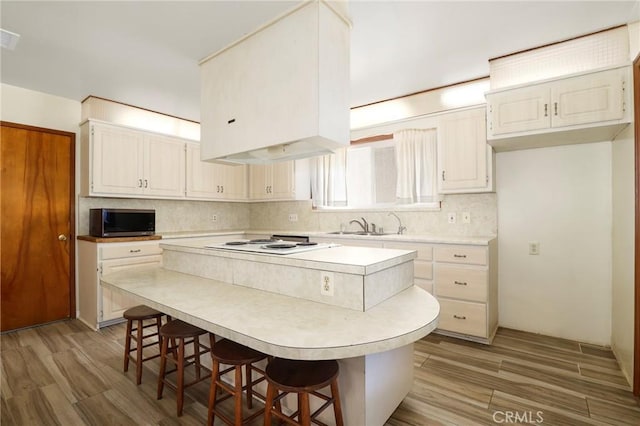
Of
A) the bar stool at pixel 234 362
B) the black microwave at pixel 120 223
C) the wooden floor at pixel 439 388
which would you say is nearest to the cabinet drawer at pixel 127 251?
the black microwave at pixel 120 223

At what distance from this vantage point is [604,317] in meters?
2.81

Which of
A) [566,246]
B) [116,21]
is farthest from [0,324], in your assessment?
[566,246]

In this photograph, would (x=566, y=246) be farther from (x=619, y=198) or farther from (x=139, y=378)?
(x=139, y=378)

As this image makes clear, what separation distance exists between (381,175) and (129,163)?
3213 mm

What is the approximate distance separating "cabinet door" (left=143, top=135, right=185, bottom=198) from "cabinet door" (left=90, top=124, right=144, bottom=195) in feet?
0.32

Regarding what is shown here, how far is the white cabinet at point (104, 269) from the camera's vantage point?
3.33m

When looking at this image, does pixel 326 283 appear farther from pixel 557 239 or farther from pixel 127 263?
pixel 127 263

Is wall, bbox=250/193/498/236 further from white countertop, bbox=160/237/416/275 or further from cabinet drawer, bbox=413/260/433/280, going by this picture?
white countertop, bbox=160/237/416/275

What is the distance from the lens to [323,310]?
4.79 feet

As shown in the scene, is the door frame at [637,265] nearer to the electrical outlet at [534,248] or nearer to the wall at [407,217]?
the electrical outlet at [534,248]

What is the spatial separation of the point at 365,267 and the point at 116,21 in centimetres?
268

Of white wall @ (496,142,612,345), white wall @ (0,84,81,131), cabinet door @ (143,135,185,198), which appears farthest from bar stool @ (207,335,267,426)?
white wall @ (0,84,81,131)

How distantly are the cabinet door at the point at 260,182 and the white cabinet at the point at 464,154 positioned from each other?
2.68 metres

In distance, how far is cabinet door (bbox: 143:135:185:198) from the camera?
155 inches
